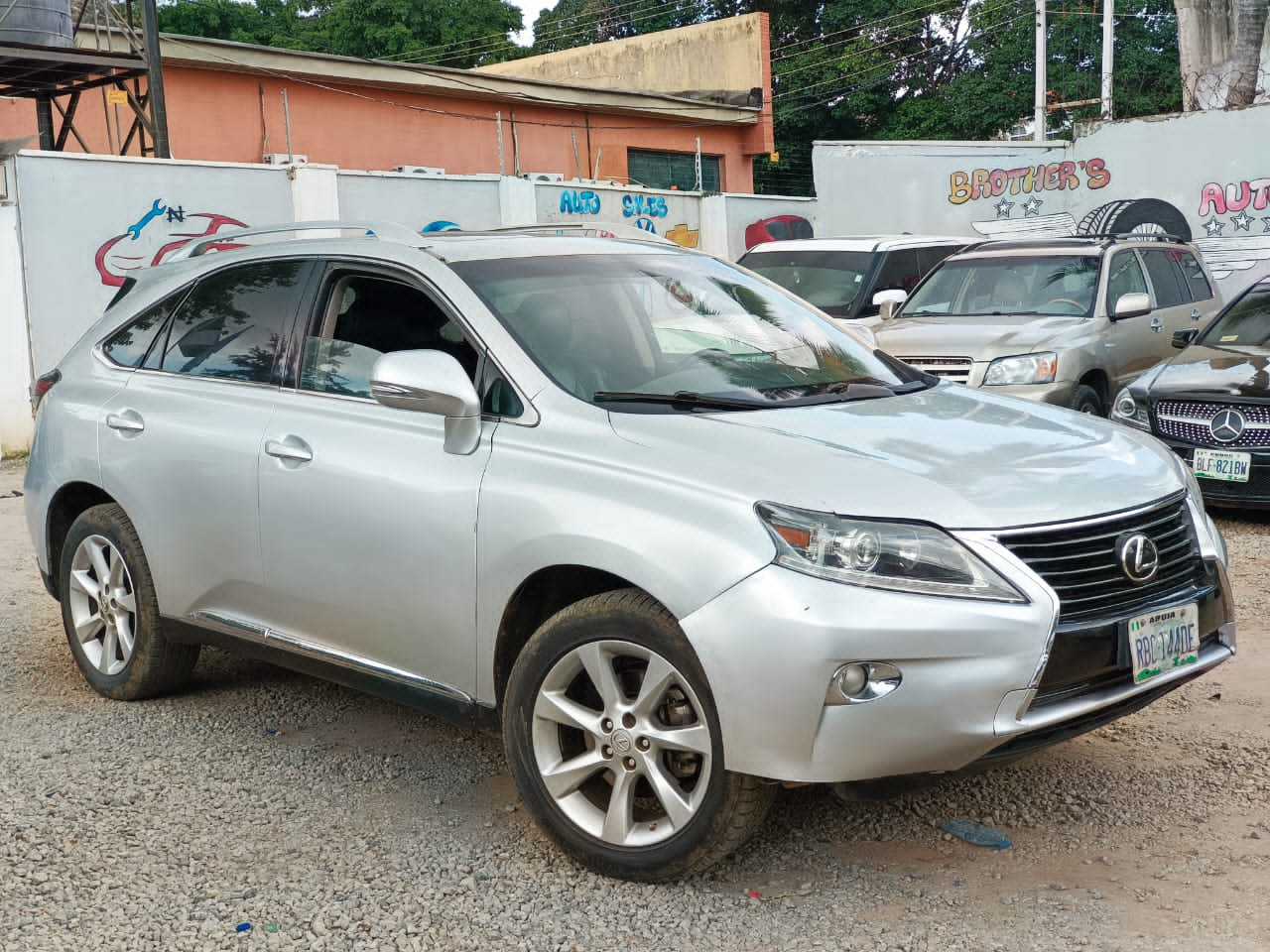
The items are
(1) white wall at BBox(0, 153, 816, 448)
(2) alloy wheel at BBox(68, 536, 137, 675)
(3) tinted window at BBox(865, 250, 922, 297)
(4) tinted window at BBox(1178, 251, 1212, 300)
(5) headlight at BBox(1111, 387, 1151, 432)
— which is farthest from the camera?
(1) white wall at BBox(0, 153, 816, 448)

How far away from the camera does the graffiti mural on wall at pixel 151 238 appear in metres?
14.2

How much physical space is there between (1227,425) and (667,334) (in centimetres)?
484

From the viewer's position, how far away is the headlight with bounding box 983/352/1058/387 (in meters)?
9.00

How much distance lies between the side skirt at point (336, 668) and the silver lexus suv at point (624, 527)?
1 cm

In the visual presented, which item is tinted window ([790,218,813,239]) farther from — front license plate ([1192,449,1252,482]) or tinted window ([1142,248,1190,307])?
front license plate ([1192,449,1252,482])

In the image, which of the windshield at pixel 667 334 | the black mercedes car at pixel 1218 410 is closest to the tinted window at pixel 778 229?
the black mercedes car at pixel 1218 410

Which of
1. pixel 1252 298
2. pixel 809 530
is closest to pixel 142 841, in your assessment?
pixel 809 530

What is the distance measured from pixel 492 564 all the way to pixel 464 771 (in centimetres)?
103

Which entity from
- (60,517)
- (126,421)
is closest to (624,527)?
(126,421)

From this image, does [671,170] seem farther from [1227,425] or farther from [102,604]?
[102,604]

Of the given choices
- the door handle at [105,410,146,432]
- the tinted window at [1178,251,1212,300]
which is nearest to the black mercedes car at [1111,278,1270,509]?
the tinted window at [1178,251,1212,300]

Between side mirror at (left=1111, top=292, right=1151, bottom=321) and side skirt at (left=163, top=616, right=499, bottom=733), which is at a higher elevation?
side mirror at (left=1111, top=292, right=1151, bottom=321)

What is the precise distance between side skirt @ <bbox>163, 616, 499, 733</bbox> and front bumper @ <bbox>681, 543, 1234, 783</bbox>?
36.3 inches

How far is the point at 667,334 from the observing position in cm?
431
